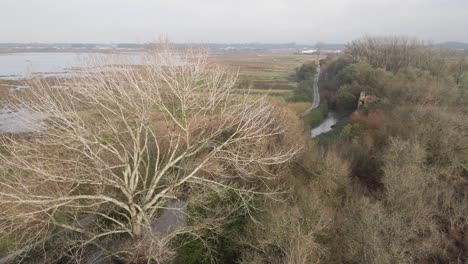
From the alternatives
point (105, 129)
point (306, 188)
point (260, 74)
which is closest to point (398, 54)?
point (260, 74)

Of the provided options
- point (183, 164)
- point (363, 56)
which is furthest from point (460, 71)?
point (183, 164)

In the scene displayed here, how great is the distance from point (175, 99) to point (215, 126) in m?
4.46

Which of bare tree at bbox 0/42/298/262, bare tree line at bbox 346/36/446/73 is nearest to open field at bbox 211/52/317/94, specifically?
bare tree at bbox 0/42/298/262

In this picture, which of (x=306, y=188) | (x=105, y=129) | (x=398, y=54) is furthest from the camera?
(x=398, y=54)

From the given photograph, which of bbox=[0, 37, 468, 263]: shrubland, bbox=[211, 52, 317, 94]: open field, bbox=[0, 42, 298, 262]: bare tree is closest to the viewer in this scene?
bbox=[0, 42, 298, 262]: bare tree

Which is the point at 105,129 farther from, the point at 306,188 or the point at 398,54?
the point at 398,54

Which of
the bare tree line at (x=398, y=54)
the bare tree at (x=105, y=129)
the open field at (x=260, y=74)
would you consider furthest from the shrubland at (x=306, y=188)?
the bare tree line at (x=398, y=54)

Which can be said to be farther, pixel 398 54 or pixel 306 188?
pixel 398 54

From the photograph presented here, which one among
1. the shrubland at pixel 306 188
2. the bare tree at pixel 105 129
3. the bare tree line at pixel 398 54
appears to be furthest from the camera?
the bare tree line at pixel 398 54

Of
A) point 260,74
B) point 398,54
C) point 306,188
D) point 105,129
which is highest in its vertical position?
point 105,129

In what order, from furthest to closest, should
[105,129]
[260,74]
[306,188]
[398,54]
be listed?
[260,74] → [398,54] → [306,188] → [105,129]

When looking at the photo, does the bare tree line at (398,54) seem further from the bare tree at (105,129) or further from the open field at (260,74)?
the bare tree at (105,129)

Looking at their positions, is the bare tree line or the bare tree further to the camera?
the bare tree line

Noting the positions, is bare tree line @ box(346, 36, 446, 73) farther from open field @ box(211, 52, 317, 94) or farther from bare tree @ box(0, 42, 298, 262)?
bare tree @ box(0, 42, 298, 262)
